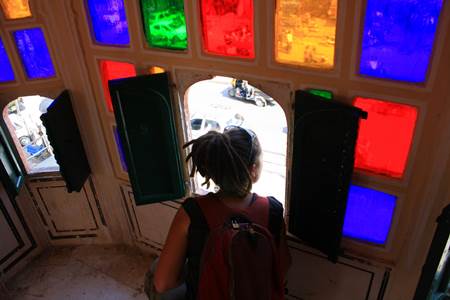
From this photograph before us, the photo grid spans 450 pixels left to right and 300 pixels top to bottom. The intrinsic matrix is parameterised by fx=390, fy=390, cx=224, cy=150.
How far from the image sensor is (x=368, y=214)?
2205mm

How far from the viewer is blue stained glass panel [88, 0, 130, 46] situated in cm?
241

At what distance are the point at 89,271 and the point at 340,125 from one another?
103 inches

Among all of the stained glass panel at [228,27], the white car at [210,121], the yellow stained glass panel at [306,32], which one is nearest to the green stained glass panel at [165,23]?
the stained glass panel at [228,27]

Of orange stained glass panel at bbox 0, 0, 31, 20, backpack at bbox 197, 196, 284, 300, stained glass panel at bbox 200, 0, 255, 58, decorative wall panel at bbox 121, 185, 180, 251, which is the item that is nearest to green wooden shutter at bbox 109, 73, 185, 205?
decorative wall panel at bbox 121, 185, 180, 251

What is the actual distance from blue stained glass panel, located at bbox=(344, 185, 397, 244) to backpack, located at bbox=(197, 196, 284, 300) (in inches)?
32.9

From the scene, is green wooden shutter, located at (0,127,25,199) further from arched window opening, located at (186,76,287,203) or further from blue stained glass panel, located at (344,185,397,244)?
blue stained glass panel, located at (344,185,397,244)

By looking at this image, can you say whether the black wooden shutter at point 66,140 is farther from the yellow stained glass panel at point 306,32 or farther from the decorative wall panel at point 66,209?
the yellow stained glass panel at point 306,32

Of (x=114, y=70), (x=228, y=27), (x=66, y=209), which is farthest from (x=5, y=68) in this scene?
(x=228, y=27)

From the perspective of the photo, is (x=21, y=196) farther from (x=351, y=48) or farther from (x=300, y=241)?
(x=351, y=48)

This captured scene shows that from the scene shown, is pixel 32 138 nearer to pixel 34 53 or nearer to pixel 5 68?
pixel 5 68

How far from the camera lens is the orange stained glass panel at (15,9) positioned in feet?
8.55

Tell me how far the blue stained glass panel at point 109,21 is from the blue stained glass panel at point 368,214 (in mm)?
1680

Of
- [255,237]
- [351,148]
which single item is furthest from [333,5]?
[255,237]

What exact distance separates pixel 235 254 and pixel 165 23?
4.84 ft
